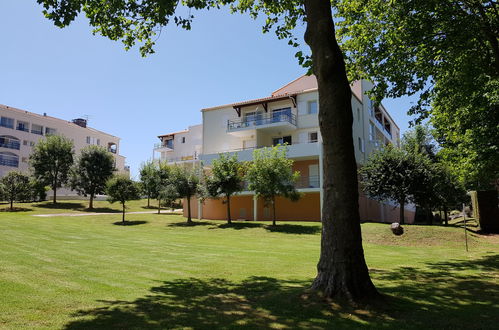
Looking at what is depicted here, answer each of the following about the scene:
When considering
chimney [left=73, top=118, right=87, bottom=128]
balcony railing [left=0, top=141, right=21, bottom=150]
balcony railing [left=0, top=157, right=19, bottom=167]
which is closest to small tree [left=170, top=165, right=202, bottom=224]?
balcony railing [left=0, top=157, right=19, bottom=167]

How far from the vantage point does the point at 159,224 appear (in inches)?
1235

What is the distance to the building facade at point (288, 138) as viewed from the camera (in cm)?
3306

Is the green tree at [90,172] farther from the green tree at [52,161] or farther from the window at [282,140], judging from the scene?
the window at [282,140]

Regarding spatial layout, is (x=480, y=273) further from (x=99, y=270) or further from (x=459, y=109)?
(x=99, y=270)

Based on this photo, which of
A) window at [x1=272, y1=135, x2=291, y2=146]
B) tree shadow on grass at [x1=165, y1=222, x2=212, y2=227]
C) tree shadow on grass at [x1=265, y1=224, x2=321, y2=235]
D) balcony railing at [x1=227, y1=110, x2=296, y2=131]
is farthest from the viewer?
window at [x1=272, y1=135, x2=291, y2=146]

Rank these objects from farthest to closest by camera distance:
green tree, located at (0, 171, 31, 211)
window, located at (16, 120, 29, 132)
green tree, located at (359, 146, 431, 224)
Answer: window, located at (16, 120, 29, 132) < green tree, located at (0, 171, 31, 211) < green tree, located at (359, 146, 431, 224)

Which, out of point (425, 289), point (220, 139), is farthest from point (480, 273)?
point (220, 139)

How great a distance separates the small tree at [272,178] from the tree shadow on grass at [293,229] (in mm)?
783

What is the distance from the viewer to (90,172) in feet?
149

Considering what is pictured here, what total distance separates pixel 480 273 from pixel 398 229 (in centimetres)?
1274

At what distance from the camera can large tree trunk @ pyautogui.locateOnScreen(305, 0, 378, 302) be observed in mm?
6047

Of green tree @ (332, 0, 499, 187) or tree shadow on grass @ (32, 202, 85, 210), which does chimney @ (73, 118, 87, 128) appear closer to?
tree shadow on grass @ (32, 202, 85, 210)

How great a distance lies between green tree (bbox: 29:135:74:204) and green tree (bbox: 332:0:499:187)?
141 ft

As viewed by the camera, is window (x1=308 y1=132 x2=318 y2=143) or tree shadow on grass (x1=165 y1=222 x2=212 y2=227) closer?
tree shadow on grass (x1=165 y1=222 x2=212 y2=227)
